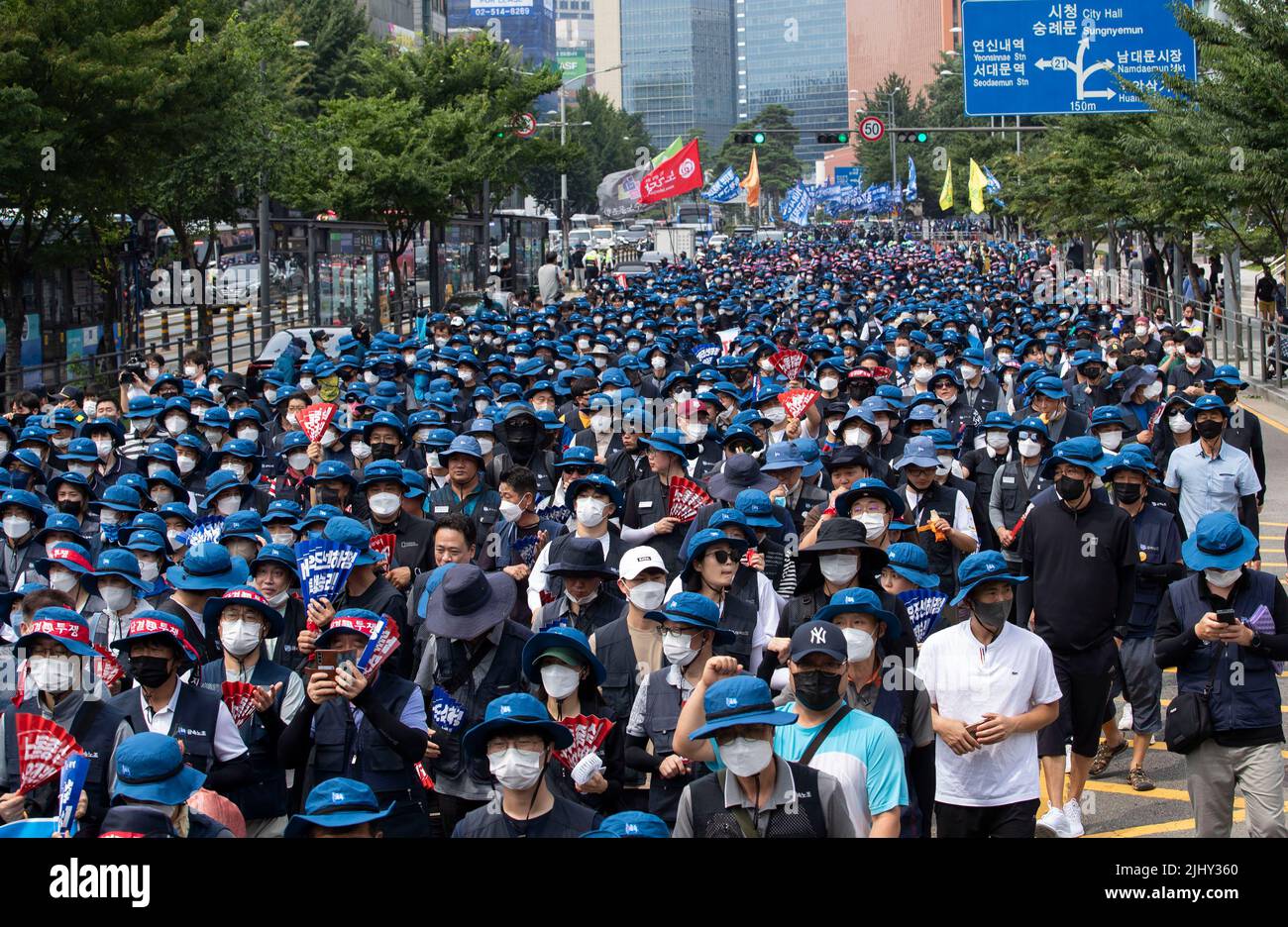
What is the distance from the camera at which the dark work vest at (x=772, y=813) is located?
5453 millimetres

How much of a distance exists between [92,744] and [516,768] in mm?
2016

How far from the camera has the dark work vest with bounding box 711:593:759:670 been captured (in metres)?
7.93

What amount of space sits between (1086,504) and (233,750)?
15.1 ft

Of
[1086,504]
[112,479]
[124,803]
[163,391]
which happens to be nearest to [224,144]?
[163,391]

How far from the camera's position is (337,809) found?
18.4ft

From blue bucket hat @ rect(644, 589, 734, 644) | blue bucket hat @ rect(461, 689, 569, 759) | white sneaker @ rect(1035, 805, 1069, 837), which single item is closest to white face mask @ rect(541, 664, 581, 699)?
blue bucket hat @ rect(644, 589, 734, 644)

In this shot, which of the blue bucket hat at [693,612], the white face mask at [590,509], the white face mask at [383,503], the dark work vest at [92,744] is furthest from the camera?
the white face mask at [383,503]

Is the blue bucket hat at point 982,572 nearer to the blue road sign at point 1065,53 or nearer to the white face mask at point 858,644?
the white face mask at point 858,644

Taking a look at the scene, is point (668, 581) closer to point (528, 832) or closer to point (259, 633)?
point (259, 633)

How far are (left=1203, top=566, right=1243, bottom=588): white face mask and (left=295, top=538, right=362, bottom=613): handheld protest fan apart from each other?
3.91m

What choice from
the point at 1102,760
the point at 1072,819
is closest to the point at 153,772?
the point at 1072,819

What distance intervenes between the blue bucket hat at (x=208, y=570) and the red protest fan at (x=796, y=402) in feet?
20.2

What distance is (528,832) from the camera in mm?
5977

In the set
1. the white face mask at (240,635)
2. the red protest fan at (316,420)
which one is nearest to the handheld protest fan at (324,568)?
the white face mask at (240,635)
